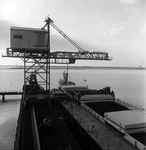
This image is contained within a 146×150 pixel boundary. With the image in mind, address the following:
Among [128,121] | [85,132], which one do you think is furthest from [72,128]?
[128,121]

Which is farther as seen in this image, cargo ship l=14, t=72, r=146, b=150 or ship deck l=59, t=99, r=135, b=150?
ship deck l=59, t=99, r=135, b=150

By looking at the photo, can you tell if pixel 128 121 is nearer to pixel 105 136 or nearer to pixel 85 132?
pixel 105 136

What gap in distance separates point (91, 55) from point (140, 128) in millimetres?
26736

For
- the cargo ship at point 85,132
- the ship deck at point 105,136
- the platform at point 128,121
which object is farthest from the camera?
the platform at point 128,121

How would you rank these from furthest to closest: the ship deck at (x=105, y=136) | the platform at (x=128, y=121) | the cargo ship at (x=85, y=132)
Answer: the platform at (x=128, y=121) < the ship deck at (x=105, y=136) < the cargo ship at (x=85, y=132)

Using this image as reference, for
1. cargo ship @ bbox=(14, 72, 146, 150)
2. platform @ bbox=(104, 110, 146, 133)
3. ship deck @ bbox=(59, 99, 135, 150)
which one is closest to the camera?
cargo ship @ bbox=(14, 72, 146, 150)

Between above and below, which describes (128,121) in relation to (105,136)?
above

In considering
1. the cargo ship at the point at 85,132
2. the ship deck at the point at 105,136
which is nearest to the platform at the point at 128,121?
the cargo ship at the point at 85,132

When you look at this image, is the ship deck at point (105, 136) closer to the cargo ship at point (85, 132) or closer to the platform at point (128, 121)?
the cargo ship at point (85, 132)

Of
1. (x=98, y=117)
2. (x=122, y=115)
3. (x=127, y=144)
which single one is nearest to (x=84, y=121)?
(x=98, y=117)

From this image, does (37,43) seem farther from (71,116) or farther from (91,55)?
(91,55)

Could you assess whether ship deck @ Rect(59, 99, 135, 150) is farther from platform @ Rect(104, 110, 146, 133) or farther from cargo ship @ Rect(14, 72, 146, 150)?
platform @ Rect(104, 110, 146, 133)

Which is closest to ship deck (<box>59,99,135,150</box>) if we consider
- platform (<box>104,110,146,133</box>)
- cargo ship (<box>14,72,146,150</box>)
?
cargo ship (<box>14,72,146,150</box>)

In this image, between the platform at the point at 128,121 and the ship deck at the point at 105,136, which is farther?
the platform at the point at 128,121
